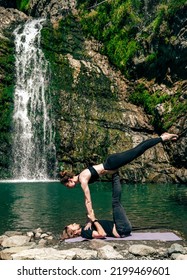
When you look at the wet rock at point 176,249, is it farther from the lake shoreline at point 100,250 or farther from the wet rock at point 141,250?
the wet rock at point 141,250

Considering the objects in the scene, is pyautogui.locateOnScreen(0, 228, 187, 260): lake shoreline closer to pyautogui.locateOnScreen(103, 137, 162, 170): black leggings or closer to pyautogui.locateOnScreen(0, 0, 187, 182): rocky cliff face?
pyautogui.locateOnScreen(103, 137, 162, 170): black leggings

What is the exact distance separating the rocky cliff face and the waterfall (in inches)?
35.2

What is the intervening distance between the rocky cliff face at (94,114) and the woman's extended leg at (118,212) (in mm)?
23587

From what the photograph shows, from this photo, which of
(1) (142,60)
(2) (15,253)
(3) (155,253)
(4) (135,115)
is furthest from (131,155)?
(1) (142,60)

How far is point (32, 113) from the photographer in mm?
38344

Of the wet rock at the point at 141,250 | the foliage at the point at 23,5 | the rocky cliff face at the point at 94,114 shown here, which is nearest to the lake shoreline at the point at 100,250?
the wet rock at the point at 141,250

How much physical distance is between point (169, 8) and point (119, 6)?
22.4 feet

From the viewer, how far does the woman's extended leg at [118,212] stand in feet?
31.6

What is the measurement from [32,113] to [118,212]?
29.8m

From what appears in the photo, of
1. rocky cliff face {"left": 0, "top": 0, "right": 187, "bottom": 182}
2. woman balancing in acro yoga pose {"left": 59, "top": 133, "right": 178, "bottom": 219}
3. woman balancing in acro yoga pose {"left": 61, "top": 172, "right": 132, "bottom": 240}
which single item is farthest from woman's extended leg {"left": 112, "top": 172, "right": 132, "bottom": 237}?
rocky cliff face {"left": 0, "top": 0, "right": 187, "bottom": 182}

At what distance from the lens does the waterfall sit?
3584cm

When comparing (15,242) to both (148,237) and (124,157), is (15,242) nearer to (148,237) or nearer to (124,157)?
(148,237)

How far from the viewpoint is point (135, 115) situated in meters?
37.5
